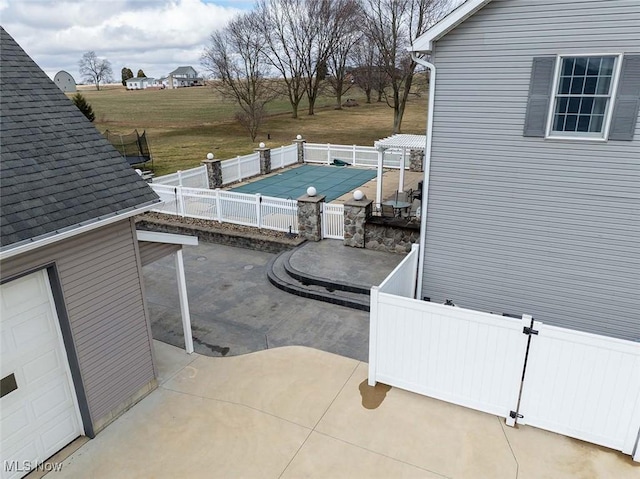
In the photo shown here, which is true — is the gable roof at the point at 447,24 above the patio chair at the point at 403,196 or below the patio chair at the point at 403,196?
above

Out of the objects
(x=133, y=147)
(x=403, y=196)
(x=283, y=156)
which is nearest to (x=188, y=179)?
(x=283, y=156)

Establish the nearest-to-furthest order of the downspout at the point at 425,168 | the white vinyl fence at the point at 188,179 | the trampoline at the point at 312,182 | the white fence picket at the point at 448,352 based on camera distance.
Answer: the white fence picket at the point at 448,352, the downspout at the point at 425,168, the white vinyl fence at the point at 188,179, the trampoline at the point at 312,182

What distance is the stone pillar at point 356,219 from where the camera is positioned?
11.2 metres

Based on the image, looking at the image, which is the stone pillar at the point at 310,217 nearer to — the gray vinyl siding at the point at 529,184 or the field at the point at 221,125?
the gray vinyl siding at the point at 529,184

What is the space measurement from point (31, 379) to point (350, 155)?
64.0 ft

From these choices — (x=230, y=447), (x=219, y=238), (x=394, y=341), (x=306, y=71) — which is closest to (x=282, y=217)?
(x=219, y=238)

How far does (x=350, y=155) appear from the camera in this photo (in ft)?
75.4

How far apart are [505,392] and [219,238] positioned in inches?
365

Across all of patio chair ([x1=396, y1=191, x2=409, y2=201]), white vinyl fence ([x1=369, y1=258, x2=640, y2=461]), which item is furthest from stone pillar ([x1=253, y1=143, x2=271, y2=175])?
white vinyl fence ([x1=369, y1=258, x2=640, y2=461])

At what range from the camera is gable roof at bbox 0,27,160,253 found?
4.62m

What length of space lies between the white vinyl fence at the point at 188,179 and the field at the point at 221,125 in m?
5.77

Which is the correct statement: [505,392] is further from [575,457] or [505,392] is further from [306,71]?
[306,71]

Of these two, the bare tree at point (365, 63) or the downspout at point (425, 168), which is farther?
the bare tree at point (365, 63)

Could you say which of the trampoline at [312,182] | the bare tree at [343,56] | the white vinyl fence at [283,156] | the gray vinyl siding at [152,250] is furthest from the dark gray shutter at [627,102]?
the bare tree at [343,56]
